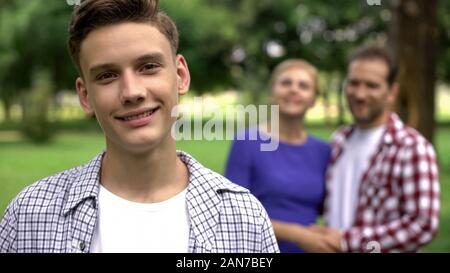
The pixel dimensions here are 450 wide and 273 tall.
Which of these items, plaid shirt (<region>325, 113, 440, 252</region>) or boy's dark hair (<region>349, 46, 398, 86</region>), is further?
boy's dark hair (<region>349, 46, 398, 86</region>)

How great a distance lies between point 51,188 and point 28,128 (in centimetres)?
1380

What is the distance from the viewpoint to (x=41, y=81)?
15211 millimetres

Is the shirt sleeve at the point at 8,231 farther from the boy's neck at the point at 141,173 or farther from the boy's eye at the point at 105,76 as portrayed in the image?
the boy's eye at the point at 105,76

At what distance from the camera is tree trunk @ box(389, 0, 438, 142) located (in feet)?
16.4

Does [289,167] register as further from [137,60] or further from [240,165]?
[137,60]

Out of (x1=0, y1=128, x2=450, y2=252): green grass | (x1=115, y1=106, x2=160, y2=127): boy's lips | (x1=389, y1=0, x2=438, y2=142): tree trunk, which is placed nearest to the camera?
(x1=115, y1=106, x2=160, y2=127): boy's lips

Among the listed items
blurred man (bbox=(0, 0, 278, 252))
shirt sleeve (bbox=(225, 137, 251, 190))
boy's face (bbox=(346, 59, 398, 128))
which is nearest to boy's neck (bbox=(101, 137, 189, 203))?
blurred man (bbox=(0, 0, 278, 252))

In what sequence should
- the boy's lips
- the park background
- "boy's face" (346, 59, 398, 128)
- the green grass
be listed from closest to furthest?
the boy's lips, "boy's face" (346, 59, 398, 128), the green grass, the park background

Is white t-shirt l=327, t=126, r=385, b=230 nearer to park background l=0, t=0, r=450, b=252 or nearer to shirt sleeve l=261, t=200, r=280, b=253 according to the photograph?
shirt sleeve l=261, t=200, r=280, b=253

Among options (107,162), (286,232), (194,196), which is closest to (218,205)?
(194,196)

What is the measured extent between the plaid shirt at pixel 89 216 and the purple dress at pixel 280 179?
2.38 feet

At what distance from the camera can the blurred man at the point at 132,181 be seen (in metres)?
0.88

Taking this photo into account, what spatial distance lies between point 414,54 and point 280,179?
367 cm

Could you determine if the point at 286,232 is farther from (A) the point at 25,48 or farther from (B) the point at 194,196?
(A) the point at 25,48
